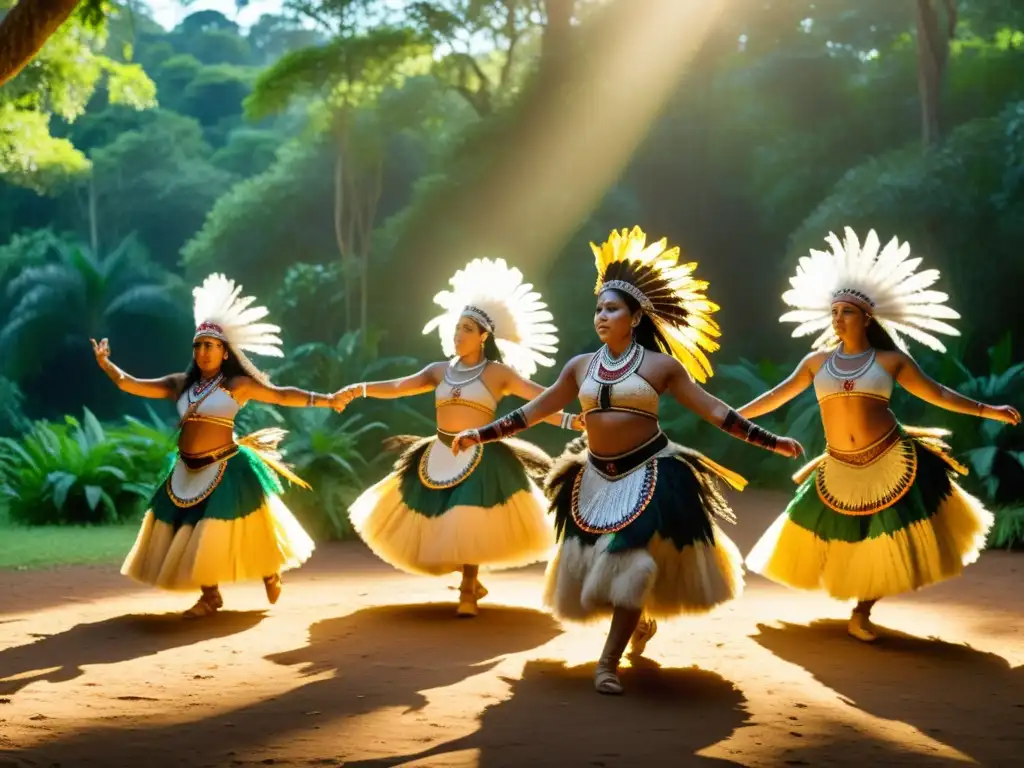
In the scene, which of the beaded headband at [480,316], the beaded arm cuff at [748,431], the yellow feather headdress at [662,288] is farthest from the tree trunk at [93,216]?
the beaded arm cuff at [748,431]

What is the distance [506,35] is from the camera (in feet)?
68.0

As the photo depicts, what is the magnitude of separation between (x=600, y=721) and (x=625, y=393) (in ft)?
4.81

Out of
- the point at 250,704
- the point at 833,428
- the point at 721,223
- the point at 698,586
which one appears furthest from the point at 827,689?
the point at 721,223

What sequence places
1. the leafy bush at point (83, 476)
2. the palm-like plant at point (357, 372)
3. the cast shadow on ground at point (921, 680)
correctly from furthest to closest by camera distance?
the palm-like plant at point (357, 372), the leafy bush at point (83, 476), the cast shadow on ground at point (921, 680)

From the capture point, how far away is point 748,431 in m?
4.93

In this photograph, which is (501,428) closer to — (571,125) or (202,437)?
(202,437)

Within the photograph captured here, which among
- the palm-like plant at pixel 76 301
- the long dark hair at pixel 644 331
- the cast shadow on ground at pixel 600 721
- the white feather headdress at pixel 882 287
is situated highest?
the palm-like plant at pixel 76 301

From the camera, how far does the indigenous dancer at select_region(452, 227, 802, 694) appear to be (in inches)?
192

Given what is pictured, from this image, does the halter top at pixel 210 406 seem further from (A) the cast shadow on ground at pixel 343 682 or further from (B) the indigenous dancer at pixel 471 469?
(A) the cast shadow on ground at pixel 343 682

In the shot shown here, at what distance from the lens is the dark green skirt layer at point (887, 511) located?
5879 mm

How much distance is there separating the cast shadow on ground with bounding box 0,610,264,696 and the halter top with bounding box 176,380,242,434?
1096 mm

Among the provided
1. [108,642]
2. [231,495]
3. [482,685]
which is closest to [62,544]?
[231,495]

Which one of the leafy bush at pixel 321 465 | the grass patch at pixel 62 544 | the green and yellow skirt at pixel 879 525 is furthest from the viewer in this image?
the leafy bush at pixel 321 465

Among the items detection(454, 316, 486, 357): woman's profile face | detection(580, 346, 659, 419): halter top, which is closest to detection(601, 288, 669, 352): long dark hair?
detection(580, 346, 659, 419): halter top
